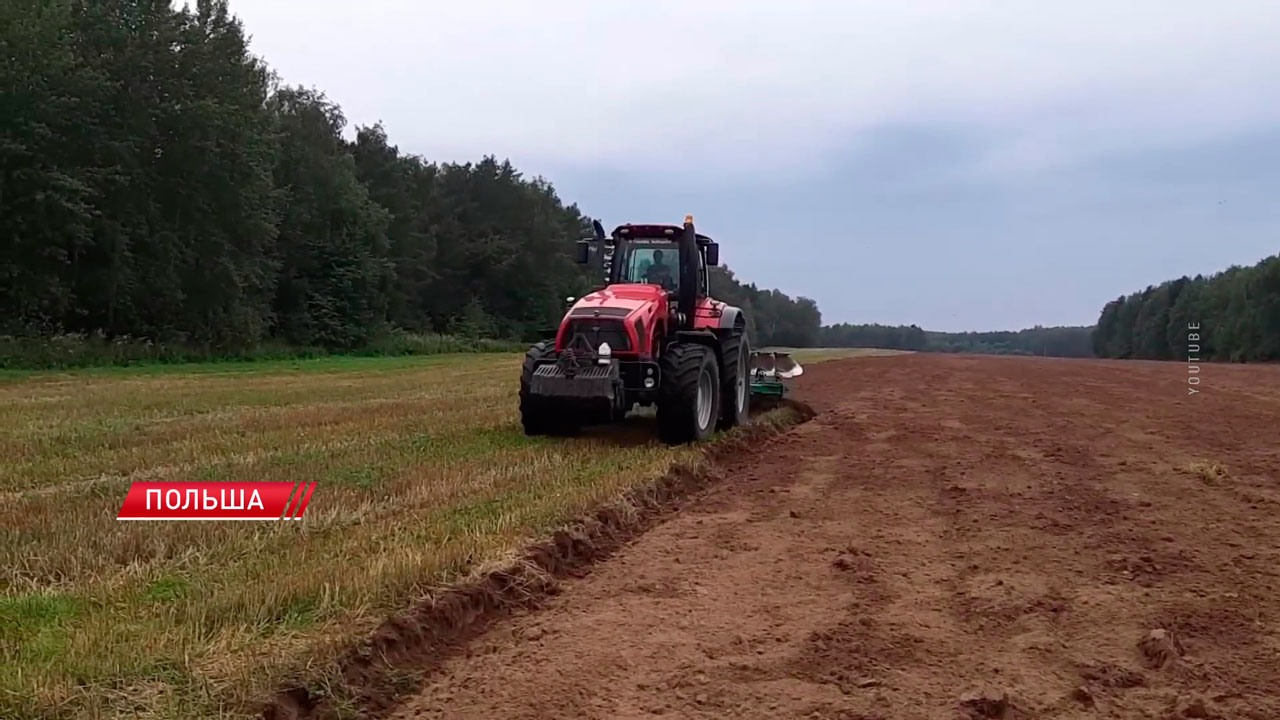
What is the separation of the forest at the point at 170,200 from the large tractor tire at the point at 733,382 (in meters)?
2.13

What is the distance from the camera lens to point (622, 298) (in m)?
10.8

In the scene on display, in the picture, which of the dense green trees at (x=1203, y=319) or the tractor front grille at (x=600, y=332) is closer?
the tractor front grille at (x=600, y=332)

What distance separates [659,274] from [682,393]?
7.55ft

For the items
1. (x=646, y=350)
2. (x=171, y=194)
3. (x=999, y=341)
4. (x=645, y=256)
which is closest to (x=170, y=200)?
(x=171, y=194)

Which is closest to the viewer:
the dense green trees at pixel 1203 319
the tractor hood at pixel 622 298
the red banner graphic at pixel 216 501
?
the red banner graphic at pixel 216 501

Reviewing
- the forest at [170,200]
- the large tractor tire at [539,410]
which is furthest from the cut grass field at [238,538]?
the forest at [170,200]

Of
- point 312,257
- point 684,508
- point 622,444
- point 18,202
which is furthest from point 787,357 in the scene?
point 312,257

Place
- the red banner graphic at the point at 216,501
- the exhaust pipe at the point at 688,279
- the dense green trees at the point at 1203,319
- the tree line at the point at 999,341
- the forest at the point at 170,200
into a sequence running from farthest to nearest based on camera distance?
the tree line at the point at 999,341
the dense green trees at the point at 1203,319
the forest at the point at 170,200
the exhaust pipe at the point at 688,279
the red banner graphic at the point at 216,501

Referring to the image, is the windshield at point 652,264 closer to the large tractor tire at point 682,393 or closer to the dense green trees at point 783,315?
the large tractor tire at point 682,393

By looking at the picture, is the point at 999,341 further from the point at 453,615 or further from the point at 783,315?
the point at 453,615

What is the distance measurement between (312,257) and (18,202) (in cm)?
1819

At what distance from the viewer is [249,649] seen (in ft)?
12.9

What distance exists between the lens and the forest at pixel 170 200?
25.1 metres

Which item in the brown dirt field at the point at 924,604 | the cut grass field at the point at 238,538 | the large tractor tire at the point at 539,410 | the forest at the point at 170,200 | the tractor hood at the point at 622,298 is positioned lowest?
the brown dirt field at the point at 924,604
